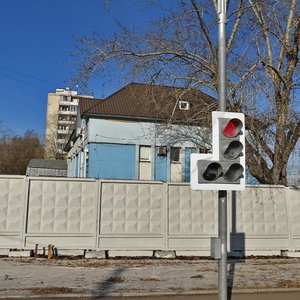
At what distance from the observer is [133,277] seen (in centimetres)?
951

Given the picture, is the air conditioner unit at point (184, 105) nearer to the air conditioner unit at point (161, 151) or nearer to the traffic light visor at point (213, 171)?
the traffic light visor at point (213, 171)

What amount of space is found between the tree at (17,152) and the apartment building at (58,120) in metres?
2.16

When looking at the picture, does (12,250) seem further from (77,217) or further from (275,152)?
(275,152)

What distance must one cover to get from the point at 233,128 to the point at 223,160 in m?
0.49

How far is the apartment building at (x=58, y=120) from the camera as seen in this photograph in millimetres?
74875

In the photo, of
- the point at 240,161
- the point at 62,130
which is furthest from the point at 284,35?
the point at 62,130

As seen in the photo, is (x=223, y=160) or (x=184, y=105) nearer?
(x=223, y=160)

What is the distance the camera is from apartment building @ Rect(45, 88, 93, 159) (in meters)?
74.9

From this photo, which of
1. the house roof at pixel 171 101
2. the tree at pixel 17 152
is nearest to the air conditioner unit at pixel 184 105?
the house roof at pixel 171 101

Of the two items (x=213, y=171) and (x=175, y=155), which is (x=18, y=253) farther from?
(x=175, y=155)

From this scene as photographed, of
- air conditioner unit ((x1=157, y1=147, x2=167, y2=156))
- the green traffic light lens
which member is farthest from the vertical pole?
air conditioner unit ((x1=157, y1=147, x2=167, y2=156))

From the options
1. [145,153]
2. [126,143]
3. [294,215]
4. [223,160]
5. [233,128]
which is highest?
[126,143]

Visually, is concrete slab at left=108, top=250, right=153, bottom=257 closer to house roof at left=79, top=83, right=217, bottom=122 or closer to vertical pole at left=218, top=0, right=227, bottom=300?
house roof at left=79, top=83, right=217, bottom=122

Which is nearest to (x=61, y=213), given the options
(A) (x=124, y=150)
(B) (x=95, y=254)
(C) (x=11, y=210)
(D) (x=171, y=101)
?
(C) (x=11, y=210)
